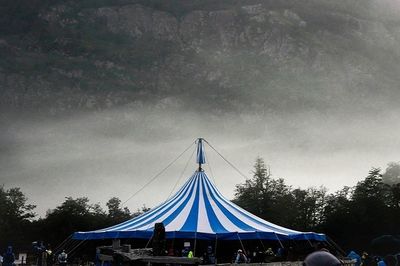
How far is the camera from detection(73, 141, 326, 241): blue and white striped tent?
1992cm

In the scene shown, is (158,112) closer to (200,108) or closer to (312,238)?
(200,108)

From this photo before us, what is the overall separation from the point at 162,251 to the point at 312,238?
1330 centimetres

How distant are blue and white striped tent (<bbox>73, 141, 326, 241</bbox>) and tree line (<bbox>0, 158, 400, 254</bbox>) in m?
19.7

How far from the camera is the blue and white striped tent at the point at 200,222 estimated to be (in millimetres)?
19922

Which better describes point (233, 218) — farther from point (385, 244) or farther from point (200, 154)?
point (385, 244)

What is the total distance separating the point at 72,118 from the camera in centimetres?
9450

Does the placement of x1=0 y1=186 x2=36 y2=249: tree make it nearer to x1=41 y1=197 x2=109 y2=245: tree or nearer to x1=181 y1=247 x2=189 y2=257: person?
x1=41 y1=197 x2=109 y2=245: tree

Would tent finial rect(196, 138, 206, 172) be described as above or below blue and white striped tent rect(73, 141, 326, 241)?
above

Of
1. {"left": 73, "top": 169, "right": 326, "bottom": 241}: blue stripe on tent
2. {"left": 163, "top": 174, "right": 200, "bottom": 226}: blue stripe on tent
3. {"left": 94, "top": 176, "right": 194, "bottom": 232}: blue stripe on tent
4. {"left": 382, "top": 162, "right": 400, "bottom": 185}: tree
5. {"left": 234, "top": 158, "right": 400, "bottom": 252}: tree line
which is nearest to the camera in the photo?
{"left": 73, "top": 169, "right": 326, "bottom": 241}: blue stripe on tent

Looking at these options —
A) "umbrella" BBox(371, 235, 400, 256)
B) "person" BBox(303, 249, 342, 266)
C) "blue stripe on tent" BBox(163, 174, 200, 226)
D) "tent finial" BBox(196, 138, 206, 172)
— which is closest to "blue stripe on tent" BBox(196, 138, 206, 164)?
"tent finial" BBox(196, 138, 206, 172)

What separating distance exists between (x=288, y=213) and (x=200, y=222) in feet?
104

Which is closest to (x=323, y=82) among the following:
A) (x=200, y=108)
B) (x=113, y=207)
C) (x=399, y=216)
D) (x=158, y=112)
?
(x=200, y=108)

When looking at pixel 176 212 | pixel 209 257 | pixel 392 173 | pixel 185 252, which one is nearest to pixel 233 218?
pixel 209 257

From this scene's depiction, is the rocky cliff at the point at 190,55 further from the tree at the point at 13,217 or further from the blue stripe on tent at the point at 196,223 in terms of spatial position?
the blue stripe on tent at the point at 196,223
